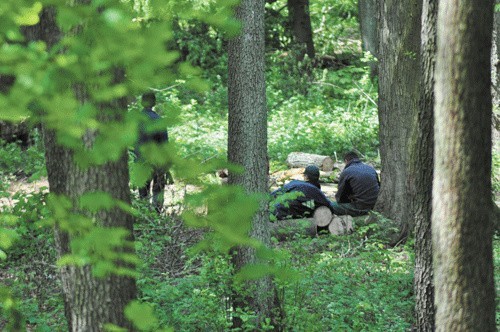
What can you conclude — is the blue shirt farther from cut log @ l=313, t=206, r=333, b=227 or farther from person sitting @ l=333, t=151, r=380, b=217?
person sitting @ l=333, t=151, r=380, b=217

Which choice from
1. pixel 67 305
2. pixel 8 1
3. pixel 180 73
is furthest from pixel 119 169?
pixel 8 1

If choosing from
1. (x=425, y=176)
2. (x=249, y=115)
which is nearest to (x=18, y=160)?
(x=249, y=115)

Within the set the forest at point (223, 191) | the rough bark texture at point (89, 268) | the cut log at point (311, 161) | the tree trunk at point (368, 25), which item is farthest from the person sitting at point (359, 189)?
the tree trunk at point (368, 25)

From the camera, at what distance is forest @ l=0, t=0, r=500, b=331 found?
8.77ft

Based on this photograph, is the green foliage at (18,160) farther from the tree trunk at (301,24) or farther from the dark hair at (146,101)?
the tree trunk at (301,24)

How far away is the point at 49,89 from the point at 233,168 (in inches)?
25.9

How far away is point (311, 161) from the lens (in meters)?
16.1

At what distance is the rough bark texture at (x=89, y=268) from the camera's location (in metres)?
4.15

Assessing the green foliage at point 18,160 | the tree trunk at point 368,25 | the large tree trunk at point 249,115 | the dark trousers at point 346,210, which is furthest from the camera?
the tree trunk at point 368,25

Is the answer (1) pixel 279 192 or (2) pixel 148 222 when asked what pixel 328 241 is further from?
(2) pixel 148 222

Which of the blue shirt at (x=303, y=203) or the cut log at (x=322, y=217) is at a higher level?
the blue shirt at (x=303, y=203)

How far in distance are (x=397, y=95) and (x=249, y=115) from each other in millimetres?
4812

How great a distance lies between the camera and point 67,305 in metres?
4.54

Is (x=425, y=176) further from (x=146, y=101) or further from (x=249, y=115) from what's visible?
(x=146, y=101)
